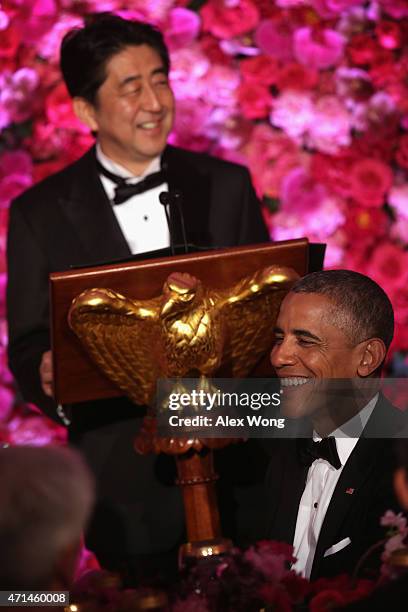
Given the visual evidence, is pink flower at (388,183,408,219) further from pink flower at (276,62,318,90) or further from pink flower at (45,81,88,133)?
pink flower at (45,81,88,133)

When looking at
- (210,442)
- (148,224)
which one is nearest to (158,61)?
(148,224)

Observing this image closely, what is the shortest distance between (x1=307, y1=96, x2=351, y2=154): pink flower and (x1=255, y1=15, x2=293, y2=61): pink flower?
0.83 feet

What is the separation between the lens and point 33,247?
3324 mm

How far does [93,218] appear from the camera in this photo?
337 centimetres

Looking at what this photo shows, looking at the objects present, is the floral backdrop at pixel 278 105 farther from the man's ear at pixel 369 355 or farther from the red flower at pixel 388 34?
the man's ear at pixel 369 355

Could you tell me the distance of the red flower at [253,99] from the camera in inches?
195

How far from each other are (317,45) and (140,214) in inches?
70.9

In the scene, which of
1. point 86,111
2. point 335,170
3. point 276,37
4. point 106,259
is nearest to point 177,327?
point 106,259

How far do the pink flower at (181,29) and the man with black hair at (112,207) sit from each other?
1485 millimetres

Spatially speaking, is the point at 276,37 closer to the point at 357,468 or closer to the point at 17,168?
the point at 17,168

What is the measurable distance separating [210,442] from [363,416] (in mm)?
293

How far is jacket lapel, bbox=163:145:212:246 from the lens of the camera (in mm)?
3328

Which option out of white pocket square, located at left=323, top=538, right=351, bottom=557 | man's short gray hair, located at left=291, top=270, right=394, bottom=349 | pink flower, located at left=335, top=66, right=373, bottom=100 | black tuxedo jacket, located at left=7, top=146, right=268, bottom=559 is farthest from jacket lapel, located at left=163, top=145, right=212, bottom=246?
pink flower, located at left=335, top=66, right=373, bottom=100

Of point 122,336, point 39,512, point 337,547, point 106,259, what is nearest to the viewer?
point 39,512
